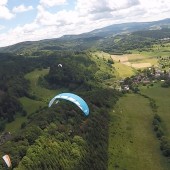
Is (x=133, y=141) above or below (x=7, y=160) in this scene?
below

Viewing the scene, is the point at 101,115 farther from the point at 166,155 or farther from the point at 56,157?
the point at 56,157

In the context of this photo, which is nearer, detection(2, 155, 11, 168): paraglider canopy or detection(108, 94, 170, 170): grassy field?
detection(2, 155, 11, 168): paraglider canopy

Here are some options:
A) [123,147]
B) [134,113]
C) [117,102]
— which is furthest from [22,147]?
[117,102]

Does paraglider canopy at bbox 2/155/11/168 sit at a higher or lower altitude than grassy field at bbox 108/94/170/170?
higher

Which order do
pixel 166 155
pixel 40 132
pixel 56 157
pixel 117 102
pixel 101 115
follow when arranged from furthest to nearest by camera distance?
pixel 117 102, pixel 101 115, pixel 166 155, pixel 40 132, pixel 56 157

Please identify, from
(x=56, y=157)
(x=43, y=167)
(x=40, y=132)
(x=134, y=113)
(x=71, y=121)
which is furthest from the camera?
(x=134, y=113)

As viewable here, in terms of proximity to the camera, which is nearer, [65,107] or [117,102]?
[65,107]

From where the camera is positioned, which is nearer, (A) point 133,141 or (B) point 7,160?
(B) point 7,160

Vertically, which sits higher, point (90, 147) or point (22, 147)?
point (22, 147)
